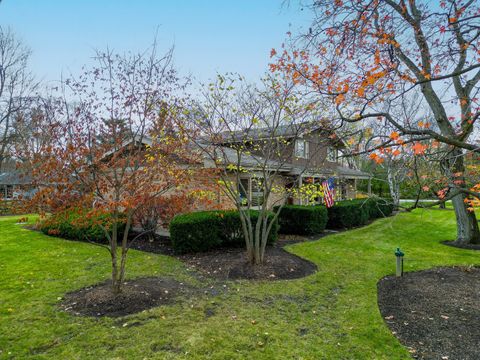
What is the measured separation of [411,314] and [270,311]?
7.49ft

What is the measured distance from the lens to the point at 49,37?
812cm

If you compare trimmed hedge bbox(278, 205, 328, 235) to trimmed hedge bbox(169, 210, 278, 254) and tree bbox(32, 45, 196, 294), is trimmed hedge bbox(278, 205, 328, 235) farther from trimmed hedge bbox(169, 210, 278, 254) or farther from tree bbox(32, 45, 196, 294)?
tree bbox(32, 45, 196, 294)

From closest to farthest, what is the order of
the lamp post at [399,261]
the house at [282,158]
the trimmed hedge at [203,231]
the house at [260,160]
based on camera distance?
the lamp post at [399,261]
the house at [260,160]
the house at [282,158]
the trimmed hedge at [203,231]

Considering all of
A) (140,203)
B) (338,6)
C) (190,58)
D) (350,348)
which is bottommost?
(350,348)

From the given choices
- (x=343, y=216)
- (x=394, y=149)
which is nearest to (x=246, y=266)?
(x=394, y=149)

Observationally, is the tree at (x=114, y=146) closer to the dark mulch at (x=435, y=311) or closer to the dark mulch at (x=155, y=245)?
the dark mulch at (x=155, y=245)

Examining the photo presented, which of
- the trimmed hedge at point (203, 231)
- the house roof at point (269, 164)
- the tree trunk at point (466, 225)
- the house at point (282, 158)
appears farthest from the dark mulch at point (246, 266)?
the tree trunk at point (466, 225)

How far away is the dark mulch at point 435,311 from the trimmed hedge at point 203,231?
4480 millimetres

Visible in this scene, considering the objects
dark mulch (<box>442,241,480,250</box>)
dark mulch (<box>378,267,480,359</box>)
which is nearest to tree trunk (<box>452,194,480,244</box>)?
dark mulch (<box>442,241,480,250</box>)

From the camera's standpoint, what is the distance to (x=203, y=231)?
8.94 m

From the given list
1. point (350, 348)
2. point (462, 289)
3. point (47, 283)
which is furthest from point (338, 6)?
point (47, 283)

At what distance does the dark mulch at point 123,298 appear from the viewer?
4949 millimetres

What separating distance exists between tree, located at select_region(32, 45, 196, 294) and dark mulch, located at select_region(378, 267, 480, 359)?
14.6ft

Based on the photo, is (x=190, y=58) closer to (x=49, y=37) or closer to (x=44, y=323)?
(x=49, y=37)
